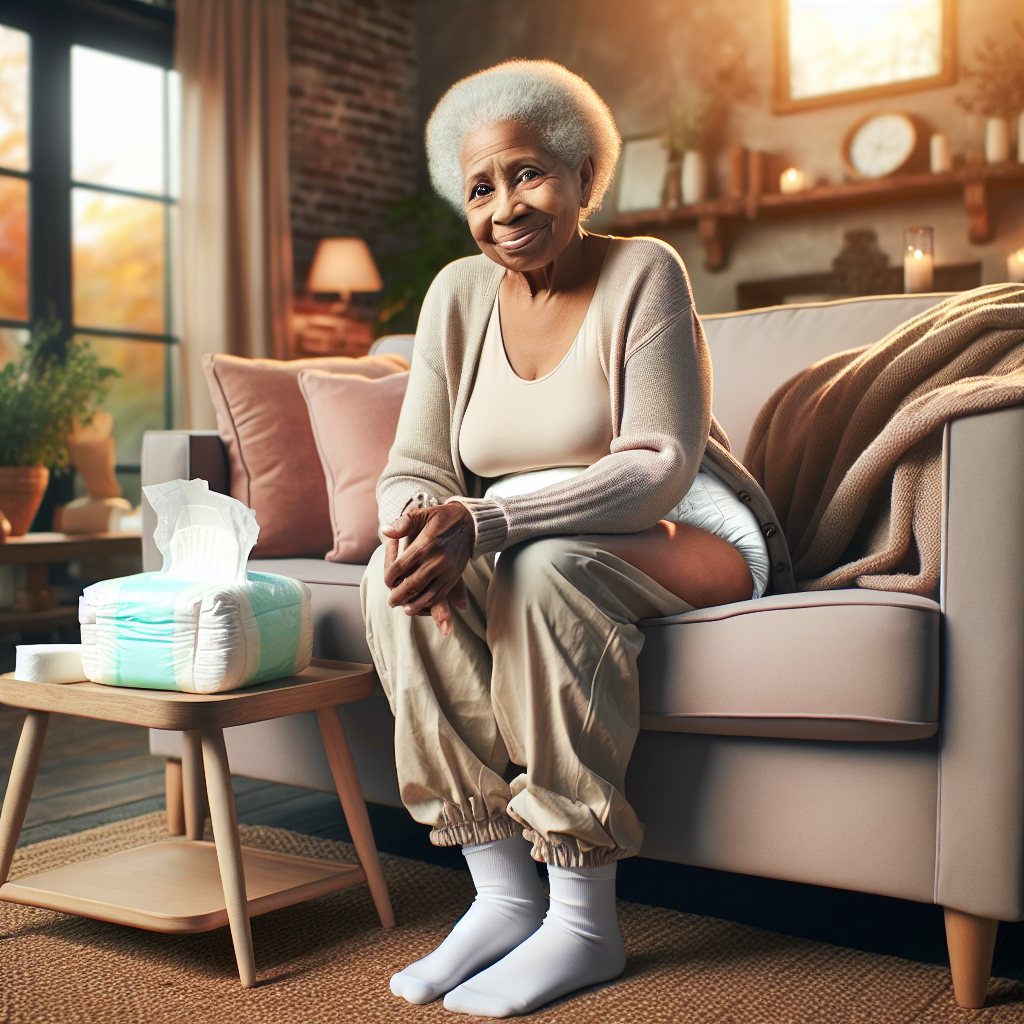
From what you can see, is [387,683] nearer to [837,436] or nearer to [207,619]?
[207,619]

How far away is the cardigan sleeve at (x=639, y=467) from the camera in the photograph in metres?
1.28

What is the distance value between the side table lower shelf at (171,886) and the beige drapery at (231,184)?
3277mm

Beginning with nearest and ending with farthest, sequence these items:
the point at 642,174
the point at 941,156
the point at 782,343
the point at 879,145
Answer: the point at 782,343, the point at 941,156, the point at 879,145, the point at 642,174

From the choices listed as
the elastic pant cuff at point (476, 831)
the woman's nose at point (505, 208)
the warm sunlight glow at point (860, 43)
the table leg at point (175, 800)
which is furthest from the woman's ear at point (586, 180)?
the warm sunlight glow at point (860, 43)

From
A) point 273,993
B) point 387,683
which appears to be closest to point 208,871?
point 273,993

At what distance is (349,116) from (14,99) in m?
1.68

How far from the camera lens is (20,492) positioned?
3.37m

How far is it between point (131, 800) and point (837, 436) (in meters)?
1.44

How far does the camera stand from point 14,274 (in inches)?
169

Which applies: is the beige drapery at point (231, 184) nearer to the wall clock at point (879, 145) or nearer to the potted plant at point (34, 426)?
the potted plant at point (34, 426)

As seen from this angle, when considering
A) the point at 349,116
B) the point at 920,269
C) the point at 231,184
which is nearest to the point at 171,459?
the point at 920,269

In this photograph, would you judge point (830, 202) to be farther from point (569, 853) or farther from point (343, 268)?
point (569, 853)

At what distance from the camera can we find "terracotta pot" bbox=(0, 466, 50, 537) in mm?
3346

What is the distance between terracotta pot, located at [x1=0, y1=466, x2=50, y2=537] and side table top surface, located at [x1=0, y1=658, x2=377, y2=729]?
2.05 m
